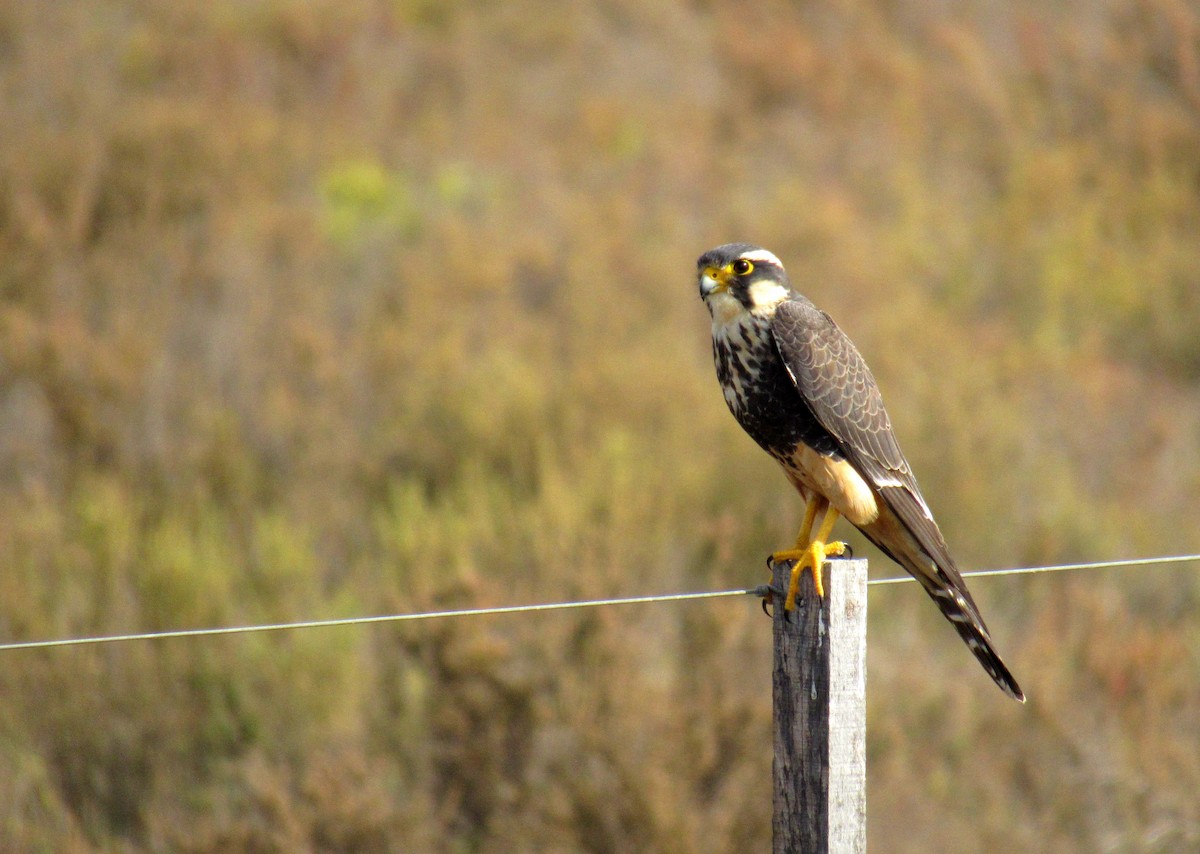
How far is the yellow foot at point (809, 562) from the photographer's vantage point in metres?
2.33

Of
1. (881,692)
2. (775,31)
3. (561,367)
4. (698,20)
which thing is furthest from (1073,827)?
(698,20)

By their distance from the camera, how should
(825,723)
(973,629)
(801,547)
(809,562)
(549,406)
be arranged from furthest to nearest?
(549,406), (801,547), (973,629), (809,562), (825,723)

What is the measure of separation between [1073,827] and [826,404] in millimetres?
2517

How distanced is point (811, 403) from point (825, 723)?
36.2 inches

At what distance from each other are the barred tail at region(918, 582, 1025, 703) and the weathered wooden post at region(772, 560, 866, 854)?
0.61m

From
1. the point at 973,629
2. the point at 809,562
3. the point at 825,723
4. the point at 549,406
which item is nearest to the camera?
the point at 825,723

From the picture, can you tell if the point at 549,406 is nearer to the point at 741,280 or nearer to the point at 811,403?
the point at 741,280

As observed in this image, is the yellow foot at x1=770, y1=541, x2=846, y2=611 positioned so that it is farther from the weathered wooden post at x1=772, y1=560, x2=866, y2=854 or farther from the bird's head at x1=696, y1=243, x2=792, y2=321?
the bird's head at x1=696, y1=243, x2=792, y2=321

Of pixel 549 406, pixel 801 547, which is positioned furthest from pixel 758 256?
pixel 549 406

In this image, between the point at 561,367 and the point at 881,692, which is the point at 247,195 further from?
the point at 881,692

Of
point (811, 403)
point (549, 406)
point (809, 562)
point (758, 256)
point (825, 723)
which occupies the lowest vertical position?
point (825, 723)

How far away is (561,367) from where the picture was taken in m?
7.45

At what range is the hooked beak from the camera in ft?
9.75

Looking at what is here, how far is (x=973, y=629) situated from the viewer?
2795 mm
